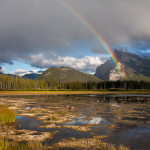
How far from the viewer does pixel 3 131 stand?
2091 centimetres

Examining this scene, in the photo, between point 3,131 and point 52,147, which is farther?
point 3,131

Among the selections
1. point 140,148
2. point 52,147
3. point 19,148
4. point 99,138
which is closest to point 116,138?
point 99,138

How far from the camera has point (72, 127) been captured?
77.0 ft

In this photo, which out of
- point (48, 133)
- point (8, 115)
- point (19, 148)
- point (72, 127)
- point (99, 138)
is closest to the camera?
point (19, 148)

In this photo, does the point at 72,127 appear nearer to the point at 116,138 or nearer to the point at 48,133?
the point at 48,133

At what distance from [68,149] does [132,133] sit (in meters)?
9.82

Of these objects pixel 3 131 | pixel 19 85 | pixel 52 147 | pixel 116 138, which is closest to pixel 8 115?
pixel 3 131

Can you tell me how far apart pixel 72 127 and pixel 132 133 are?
842cm

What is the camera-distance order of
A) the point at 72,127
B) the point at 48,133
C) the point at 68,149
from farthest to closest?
the point at 72,127
the point at 48,133
the point at 68,149

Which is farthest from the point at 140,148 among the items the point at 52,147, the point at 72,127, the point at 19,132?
the point at 19,132

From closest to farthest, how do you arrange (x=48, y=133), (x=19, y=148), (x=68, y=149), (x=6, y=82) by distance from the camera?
(x=19, y=148) → (x=68, y=149) → (x=48, y=133) → (x=6, y=82)

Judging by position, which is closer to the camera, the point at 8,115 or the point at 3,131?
the point at 3,131

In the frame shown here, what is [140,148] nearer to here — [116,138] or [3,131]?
[116,138]

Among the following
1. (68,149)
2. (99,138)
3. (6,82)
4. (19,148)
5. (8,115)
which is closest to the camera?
(19,148)
